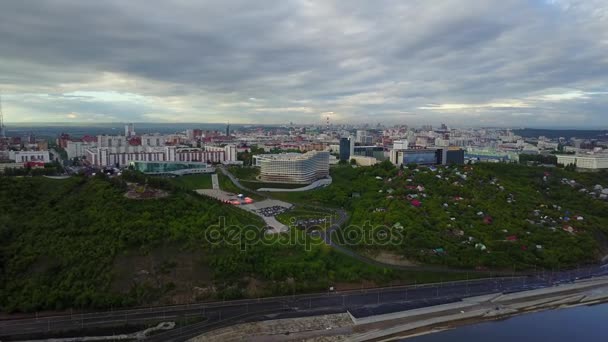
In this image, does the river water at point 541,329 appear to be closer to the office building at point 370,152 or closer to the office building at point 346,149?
the office building at point 370,152

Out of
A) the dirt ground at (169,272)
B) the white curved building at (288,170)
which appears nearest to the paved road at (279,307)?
the dirt ground at (169,272)

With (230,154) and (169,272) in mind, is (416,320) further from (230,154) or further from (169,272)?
(230,154)

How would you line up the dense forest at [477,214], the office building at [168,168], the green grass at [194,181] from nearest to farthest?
the dense forest at [477,214], the green grass at [194,181], the office building at [168,168]

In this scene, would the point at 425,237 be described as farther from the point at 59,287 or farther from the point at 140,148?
the point at 140,148

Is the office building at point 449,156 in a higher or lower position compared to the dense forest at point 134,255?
higher

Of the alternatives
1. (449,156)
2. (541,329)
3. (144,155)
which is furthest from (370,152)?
(541,329)

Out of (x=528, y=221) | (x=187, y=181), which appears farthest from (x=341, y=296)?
(x=187, y=181)
